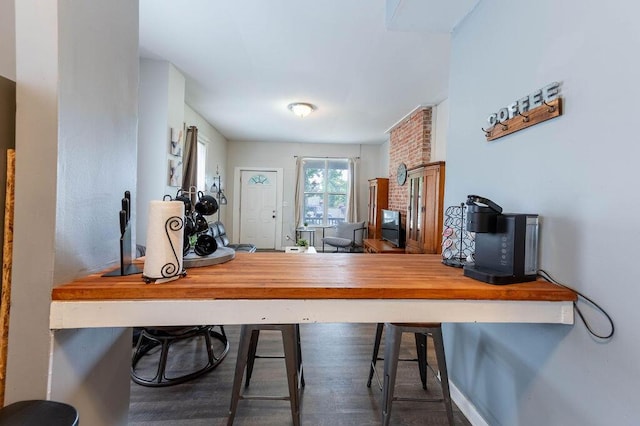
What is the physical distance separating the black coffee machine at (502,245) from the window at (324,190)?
20.5ft

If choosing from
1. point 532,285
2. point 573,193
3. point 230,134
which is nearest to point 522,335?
point 532,285

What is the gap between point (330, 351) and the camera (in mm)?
2514

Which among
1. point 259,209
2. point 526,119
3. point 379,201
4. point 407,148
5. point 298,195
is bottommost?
point 259,209

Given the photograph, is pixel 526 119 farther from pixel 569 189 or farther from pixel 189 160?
pixel 189 160

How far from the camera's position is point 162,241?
41.6 inches

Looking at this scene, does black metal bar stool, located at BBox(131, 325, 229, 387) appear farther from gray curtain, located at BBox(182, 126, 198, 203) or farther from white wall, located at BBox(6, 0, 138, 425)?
gray curtain, located at BBox(182, 126, 198, 203)

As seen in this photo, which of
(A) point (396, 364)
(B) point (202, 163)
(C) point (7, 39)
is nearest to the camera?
(C) point (7, 39)

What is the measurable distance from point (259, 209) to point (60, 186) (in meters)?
6.52

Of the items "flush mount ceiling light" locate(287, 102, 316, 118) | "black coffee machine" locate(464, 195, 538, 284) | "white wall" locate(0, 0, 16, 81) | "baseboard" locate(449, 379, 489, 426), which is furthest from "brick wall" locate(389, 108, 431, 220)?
"white wall" locate(0, 0, 16, 81)

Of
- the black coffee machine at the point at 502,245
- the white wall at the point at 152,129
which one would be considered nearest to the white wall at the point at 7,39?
the black coffee machine at the point at 502,245

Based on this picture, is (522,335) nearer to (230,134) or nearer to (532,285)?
(532,285)

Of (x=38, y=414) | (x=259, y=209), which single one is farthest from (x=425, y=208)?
(x=259, y=209)

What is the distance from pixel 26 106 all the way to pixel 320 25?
2.21 meters

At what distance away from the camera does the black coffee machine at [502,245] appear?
115cm
